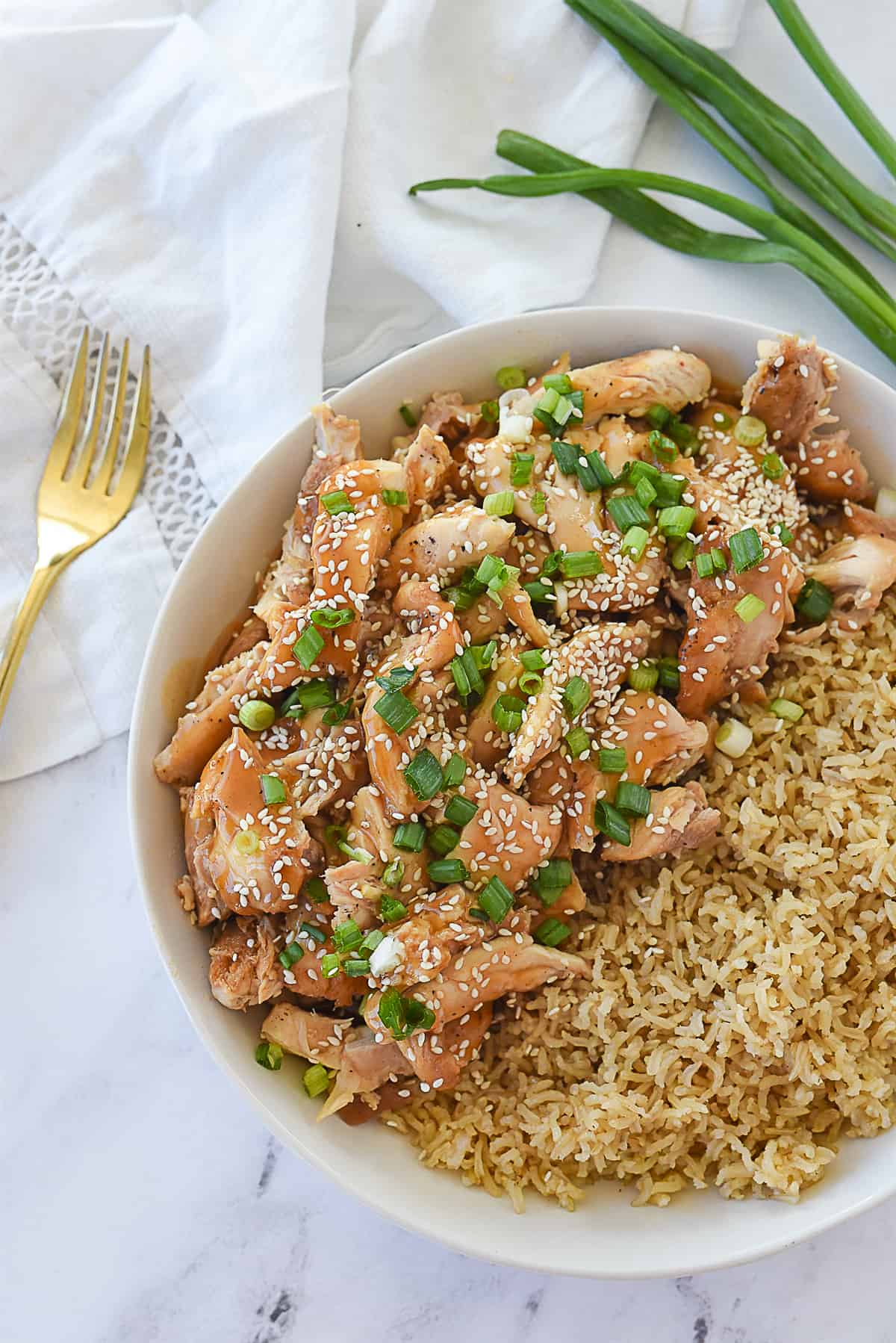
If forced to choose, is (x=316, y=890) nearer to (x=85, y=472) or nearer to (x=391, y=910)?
(x=391, y=910)

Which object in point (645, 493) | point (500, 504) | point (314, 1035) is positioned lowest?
point (314, 1035)

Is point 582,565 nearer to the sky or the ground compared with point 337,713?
nearer to the sky

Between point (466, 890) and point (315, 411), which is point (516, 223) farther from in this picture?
point (466, 890)

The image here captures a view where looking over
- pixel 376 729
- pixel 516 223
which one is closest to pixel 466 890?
pixel 376 729

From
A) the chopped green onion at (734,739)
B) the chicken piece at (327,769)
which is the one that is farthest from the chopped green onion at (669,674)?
the chicken piece at (327,769)

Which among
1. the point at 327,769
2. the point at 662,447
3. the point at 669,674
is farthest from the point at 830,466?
the point at 327,769

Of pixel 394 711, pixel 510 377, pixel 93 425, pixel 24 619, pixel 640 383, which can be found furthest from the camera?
pixel 93 425

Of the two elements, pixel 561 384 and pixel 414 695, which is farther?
pixel 561 384

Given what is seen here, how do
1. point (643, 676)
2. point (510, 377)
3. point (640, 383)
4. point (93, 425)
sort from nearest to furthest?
point (643, 676) < point (640, 383) < point (510, 377) < point (93, 425)
